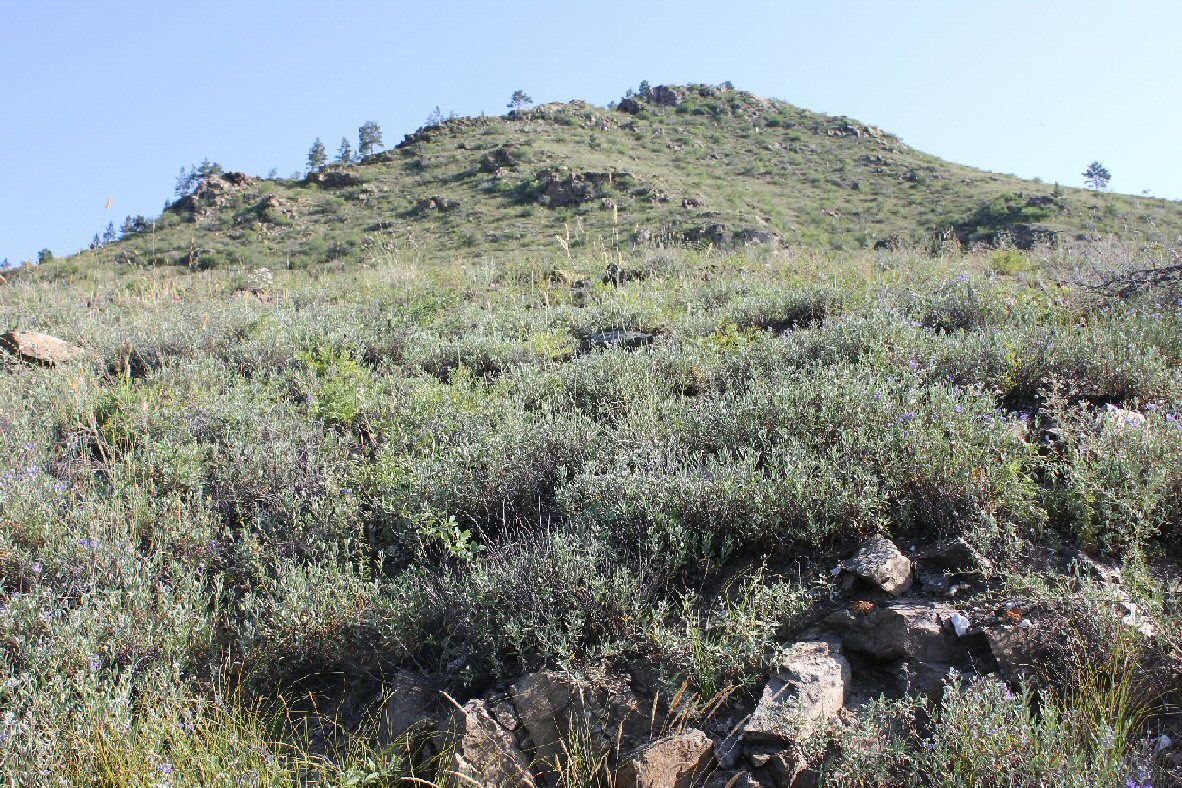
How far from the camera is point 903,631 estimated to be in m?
2.47

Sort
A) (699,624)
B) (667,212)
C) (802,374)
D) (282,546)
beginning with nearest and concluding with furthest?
(699,624) < (282,546) < (802,374) < (667,212)

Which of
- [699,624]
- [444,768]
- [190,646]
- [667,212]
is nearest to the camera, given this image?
[444,768]

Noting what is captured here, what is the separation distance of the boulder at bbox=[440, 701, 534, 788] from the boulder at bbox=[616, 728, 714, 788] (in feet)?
1.08

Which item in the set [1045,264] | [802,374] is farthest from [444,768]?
[1045,264]

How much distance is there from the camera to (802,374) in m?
4.00

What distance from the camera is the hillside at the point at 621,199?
23125 mm

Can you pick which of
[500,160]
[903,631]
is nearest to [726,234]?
[903,631]

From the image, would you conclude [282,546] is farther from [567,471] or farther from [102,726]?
[567,471]

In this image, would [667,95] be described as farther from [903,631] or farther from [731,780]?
[731,780]

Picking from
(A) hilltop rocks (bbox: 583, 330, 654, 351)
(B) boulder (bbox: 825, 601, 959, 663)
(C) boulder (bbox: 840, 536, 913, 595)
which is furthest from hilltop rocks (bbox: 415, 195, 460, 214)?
(B) boulder (bbox: 825, 601, 959, 663)

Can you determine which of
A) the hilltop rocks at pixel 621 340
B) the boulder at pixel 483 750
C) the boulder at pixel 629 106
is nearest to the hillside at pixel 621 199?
the boulder at pixel 629 106

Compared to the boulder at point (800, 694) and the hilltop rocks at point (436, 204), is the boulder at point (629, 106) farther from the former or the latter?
the boulder at point (800, 694)

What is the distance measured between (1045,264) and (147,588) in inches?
341

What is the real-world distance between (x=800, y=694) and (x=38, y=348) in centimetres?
745
